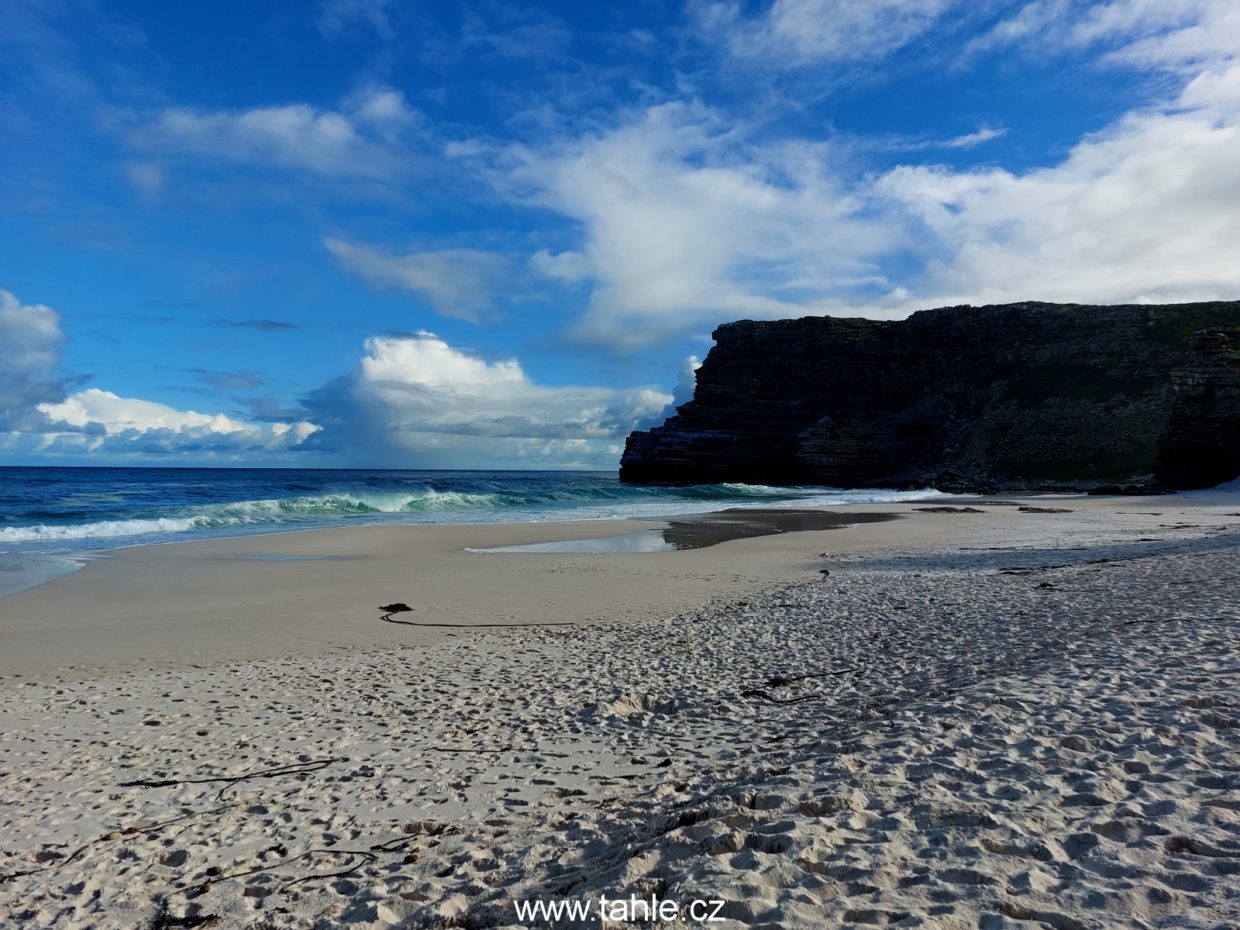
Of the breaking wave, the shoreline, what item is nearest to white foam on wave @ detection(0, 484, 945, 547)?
the breaking wave

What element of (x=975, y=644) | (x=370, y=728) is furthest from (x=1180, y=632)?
(x=370, y=728)

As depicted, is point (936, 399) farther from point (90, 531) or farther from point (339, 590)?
point (339, 590)

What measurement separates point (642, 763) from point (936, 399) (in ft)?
231

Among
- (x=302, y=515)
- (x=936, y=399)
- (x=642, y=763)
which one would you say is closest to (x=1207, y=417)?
(x=936, y=399)

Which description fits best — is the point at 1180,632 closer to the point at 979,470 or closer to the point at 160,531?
the point at 160,531

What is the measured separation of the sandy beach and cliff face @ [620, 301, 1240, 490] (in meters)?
48.2

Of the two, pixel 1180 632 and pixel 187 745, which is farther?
pixel 1180 632

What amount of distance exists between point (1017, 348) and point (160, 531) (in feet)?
227

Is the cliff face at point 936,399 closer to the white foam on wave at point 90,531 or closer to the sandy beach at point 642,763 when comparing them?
the white foam on wave at point 90,531

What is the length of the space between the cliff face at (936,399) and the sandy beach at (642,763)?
48.2 meters

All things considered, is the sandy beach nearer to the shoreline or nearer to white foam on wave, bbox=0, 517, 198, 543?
the shoreline

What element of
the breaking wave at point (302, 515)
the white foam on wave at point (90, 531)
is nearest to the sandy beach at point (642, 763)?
the white foam on wave at point (90, 531)

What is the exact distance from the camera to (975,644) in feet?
25.2

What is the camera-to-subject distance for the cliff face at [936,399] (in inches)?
2265
